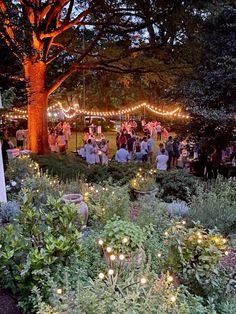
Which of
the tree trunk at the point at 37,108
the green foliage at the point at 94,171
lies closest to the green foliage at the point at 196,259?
the green foliage at the point at 94,171

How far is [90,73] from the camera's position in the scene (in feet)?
62.7

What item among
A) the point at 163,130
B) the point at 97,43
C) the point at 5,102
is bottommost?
the point at 163,130

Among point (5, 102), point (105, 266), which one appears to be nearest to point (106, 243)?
point (105, 266)

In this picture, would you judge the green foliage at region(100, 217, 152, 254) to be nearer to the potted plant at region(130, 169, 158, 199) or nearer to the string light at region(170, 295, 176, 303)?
the string light at region(170, 295, 176, 303)

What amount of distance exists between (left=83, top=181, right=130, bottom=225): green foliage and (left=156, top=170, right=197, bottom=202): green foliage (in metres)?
2.66

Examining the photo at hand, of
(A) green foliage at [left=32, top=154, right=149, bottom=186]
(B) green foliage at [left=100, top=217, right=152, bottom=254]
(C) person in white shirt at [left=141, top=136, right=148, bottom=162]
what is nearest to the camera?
(B) green foliage at [left=100, top=217, right=152, bottom=254]

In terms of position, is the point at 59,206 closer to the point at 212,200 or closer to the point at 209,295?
the point at 209,295

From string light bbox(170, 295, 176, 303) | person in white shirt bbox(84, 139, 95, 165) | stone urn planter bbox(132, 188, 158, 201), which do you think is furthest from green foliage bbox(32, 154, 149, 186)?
string light bbox(170, 295, 176, 303)

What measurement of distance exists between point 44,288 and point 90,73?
1635cm

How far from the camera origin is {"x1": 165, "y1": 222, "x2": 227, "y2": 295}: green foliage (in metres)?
4.08

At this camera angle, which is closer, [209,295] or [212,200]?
[209,295]

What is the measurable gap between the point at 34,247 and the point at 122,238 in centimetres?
105

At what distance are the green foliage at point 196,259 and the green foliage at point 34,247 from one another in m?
1.13

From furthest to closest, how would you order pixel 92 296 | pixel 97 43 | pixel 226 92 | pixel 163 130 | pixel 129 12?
pixel 163 130, pixel 97 43, pixel 129 12, pixel 226 92, pixel 92 296
